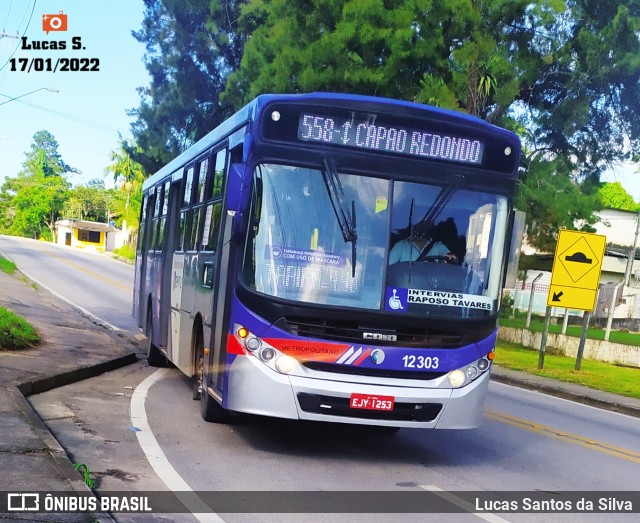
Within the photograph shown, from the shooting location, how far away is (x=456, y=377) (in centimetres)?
845

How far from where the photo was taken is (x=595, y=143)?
27.3 m

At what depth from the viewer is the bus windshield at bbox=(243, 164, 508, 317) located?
815 cm

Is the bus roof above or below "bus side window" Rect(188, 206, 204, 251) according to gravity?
above

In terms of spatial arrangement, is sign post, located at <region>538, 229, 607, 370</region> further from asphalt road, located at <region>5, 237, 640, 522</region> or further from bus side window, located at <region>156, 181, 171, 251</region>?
bus side window, located at <region>156, 181, 171, 251</region>

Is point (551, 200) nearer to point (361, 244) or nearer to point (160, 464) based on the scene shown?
point (361, 244)

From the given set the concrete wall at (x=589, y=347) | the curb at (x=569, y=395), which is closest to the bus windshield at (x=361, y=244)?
the curb at (x=569, y=395)

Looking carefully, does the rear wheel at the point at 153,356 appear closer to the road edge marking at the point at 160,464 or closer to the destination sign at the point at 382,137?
the road edge marking at the point at 160,464

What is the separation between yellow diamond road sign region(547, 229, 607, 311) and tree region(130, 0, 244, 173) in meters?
19.7

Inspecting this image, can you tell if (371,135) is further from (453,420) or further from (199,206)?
(199,206)

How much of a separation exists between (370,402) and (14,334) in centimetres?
774

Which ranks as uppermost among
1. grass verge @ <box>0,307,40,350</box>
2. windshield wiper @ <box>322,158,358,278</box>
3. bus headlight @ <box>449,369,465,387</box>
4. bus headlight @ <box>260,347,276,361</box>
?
windshield wiper @ <box>322,158,358,278</box>

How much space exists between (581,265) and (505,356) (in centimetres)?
439

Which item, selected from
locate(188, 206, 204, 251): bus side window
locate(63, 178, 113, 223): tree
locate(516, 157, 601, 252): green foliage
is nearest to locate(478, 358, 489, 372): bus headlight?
locate(188, 206, 204, 251): bus side window

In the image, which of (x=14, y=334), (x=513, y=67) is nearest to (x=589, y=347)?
(x=513, y=67)
